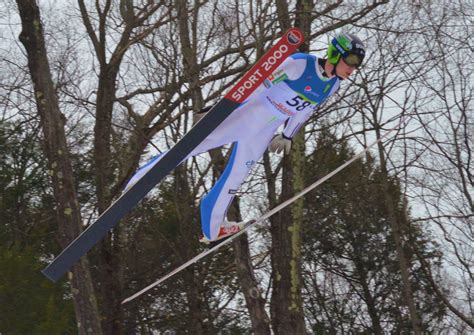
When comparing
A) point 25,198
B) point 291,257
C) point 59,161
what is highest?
point 25,198

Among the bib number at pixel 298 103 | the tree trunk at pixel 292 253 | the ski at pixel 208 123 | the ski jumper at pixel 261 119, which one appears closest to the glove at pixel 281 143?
the ski jumper at pixel 261 119

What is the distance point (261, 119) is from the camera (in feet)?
12.9

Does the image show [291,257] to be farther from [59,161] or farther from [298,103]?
[298,103]

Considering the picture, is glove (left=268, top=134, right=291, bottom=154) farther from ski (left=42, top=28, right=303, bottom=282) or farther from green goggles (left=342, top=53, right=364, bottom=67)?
green goggles (left=342, top=53, right=364, bottom=67)

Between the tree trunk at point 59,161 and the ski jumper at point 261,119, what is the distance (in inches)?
61.5

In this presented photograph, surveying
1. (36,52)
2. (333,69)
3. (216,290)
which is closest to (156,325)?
(216,290)

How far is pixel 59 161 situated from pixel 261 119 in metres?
2.17

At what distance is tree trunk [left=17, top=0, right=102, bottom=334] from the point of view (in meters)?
5.26

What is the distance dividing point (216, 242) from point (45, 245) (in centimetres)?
913

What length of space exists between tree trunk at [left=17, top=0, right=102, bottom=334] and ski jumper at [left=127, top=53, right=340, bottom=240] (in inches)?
61.5

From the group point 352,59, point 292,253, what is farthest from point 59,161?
point 352,59

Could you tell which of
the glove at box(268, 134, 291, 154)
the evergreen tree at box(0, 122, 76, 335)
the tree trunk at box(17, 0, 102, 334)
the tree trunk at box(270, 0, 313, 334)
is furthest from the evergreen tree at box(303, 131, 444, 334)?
the glove at box(268, 134, 291, 154)

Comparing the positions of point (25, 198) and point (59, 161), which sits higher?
point (25, 198)

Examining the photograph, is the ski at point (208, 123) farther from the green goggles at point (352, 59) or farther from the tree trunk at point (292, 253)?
the tree trunk at point (292, 253)
